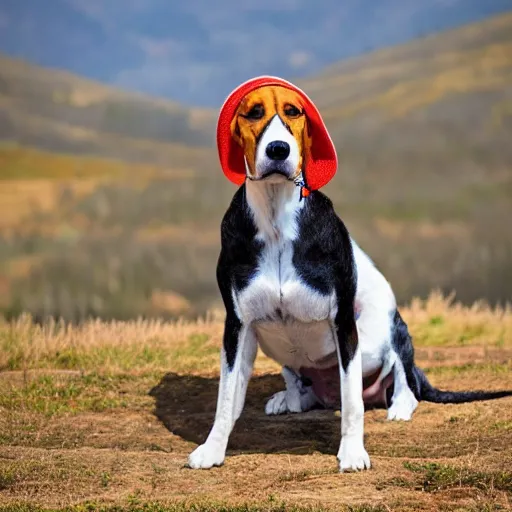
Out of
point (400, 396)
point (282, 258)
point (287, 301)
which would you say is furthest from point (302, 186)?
point (400, 396)

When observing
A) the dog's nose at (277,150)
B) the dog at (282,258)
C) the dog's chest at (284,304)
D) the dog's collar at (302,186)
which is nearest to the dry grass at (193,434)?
the dog at (282,258)

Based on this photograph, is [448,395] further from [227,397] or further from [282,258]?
[282,258]

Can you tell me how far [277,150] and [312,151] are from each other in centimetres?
62

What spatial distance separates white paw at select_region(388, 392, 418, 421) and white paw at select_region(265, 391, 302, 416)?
0.68 m

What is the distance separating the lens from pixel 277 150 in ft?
16.7

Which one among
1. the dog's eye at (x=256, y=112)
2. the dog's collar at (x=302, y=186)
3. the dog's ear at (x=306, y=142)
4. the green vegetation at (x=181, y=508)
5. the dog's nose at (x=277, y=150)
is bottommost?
the green vegetation at (x=181, y=508)

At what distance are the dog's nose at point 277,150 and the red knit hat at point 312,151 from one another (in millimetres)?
471

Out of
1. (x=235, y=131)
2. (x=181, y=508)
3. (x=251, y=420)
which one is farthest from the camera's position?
(x=251, y=420)

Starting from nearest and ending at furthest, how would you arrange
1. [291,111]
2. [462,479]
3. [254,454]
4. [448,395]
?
[462,479], [291,111], [254,454], [448,395]

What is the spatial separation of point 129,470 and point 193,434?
110 cm

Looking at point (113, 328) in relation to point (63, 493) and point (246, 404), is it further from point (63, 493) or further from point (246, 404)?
point (63, 493)

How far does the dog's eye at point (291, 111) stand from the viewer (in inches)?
208

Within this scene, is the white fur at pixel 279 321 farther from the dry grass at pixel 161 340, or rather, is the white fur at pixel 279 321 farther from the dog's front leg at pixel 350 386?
the dry grass at pixel 161 340

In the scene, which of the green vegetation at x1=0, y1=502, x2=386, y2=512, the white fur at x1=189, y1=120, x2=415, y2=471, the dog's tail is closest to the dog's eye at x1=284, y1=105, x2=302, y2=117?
the white fur at x1=189, y1=120, x2=415, y2=471
